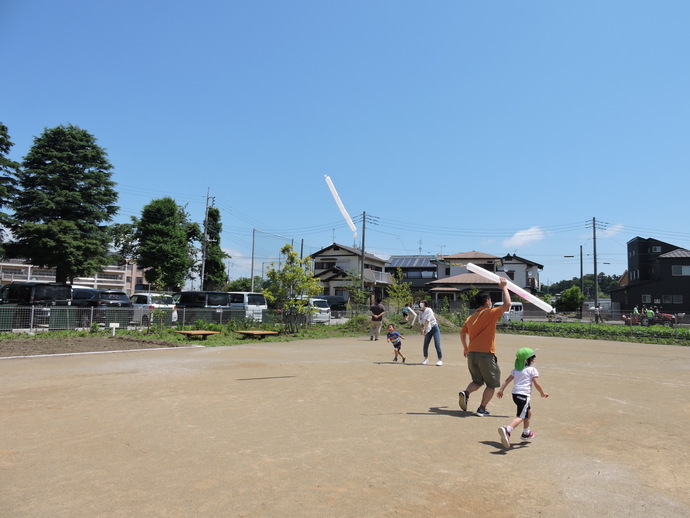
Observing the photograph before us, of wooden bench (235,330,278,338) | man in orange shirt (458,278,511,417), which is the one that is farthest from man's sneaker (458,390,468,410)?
wooden bench (235,330,278,338)

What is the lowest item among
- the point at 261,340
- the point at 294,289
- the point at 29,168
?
the point at 261,340

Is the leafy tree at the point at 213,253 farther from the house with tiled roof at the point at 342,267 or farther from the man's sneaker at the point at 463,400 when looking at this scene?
the man's sneaker at the point at 463,400

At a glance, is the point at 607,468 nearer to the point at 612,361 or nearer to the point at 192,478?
the point at 192,478

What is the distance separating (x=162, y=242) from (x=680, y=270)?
49328mm

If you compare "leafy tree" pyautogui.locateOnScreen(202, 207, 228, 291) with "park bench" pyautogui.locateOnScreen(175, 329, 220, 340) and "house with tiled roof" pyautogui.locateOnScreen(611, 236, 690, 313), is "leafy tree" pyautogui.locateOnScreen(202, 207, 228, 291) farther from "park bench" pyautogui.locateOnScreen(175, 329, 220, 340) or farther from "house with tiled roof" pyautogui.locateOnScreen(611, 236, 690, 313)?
"house with tiled roof" pyautogui.locateOnScreen(611, 236, 690, 313)

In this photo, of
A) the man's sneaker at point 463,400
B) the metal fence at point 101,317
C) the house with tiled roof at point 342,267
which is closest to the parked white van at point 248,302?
the metal fence at point 101,317

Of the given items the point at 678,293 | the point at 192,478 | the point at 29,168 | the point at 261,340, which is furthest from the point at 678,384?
the point at 678,293

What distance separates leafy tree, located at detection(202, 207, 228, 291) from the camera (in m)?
44.7

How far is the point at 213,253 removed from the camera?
4481 centimetres

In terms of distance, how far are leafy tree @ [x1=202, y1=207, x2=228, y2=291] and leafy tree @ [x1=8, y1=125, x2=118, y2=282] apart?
1442 centimetres

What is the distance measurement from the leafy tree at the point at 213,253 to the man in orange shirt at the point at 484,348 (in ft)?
135

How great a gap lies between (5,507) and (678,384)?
1132cm

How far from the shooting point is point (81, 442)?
4.81m

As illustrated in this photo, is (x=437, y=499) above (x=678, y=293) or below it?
below
